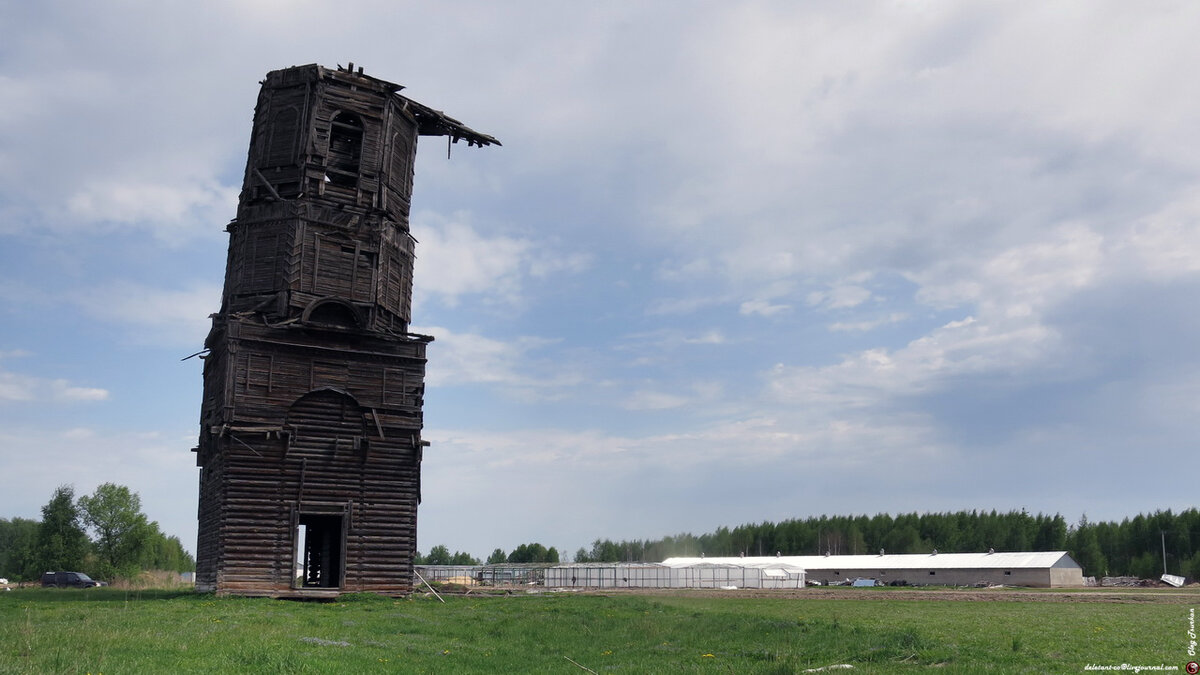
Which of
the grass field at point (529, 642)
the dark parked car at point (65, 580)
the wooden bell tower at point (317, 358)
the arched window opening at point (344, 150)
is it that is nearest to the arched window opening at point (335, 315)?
the wooden bell tower at point (317, 358)

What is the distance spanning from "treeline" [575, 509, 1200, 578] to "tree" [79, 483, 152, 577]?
Result: 327 ft

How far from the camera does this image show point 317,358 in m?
44.5

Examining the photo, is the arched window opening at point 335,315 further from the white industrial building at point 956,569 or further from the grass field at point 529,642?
the white industrial building at point 956,569

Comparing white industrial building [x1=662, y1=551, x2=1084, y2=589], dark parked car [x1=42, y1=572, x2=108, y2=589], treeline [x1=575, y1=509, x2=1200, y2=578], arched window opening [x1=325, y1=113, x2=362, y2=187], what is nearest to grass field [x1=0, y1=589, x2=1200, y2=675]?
arched window opening [x1=325, y1=113, x2=362, y2=187]

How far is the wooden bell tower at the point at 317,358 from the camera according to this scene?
42.2m

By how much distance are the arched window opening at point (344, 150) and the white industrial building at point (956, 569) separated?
77345mm

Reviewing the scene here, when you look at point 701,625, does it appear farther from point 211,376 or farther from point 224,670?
point 211,376

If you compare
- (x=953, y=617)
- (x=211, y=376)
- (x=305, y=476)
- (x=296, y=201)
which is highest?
(x=296, y=201)

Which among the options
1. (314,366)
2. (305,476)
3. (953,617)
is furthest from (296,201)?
(953,617)

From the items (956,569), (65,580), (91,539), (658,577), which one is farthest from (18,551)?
(956,569)

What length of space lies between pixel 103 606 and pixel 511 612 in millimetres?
14968

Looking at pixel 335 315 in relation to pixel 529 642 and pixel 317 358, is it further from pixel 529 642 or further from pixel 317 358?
pixel 529 642

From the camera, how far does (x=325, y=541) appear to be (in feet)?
163

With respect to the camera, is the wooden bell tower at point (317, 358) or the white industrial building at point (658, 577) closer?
the wooden bell tower at point (317, 358)
